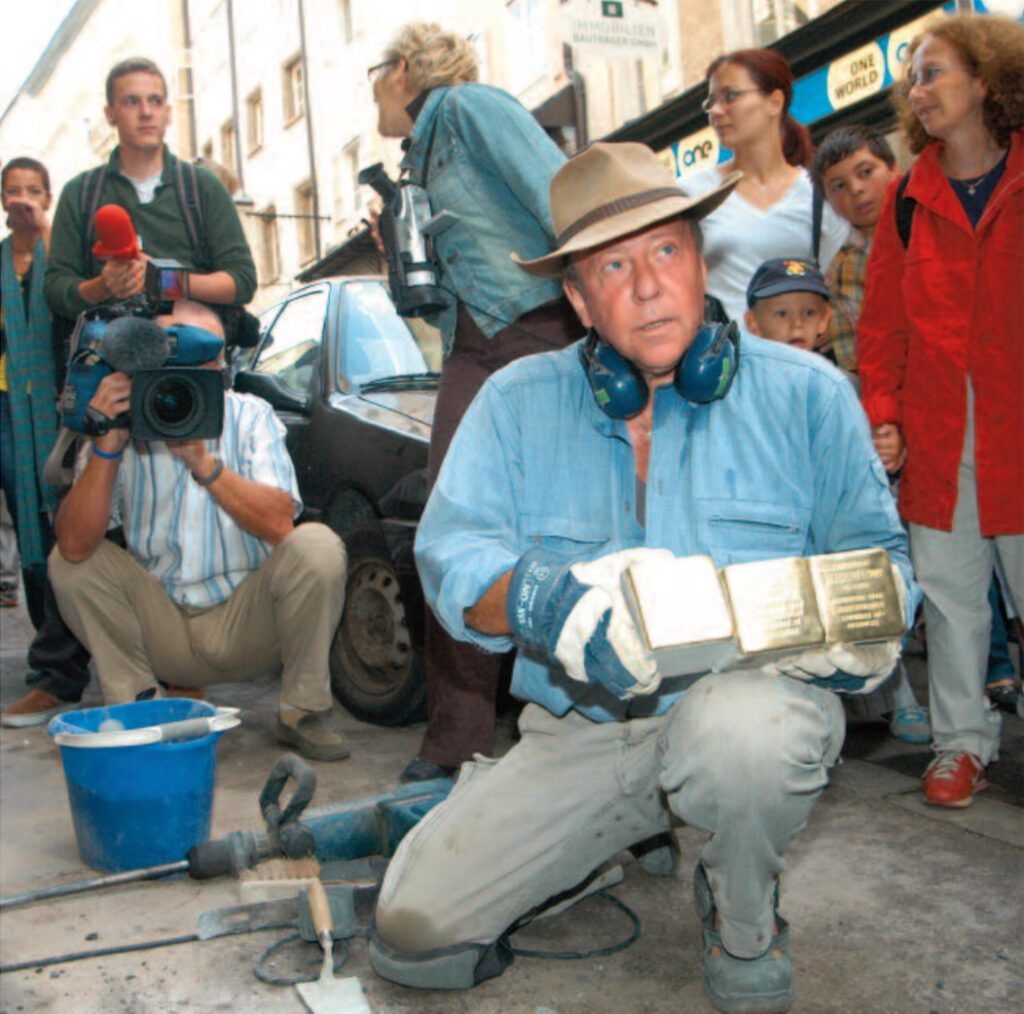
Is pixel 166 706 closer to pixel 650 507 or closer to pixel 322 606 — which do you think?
pixel 322 606

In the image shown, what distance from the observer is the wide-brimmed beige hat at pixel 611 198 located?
7.47ft

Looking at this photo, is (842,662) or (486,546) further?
(486,546)

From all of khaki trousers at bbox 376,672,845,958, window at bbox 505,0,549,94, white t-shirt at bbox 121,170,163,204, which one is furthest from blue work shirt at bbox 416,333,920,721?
window at bbox 505,0,549,94

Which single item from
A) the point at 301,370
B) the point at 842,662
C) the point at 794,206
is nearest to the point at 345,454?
the point at 301,370

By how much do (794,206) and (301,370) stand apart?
2041 mm

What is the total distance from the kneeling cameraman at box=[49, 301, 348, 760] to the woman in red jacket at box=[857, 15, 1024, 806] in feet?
5.84

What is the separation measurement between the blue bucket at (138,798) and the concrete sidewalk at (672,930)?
100mm

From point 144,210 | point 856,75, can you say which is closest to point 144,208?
point 144,210

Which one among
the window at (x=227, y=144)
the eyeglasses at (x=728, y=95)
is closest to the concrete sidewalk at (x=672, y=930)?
the eyeglasses at (x=728, y=95)

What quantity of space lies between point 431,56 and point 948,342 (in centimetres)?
163

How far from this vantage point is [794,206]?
13.9 ft

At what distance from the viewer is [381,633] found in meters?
4.43

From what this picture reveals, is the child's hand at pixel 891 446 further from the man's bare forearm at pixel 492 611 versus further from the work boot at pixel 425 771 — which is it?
the man's bare forearm at pixel 492 611

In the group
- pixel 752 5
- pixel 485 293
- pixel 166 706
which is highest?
pixel 752 5
